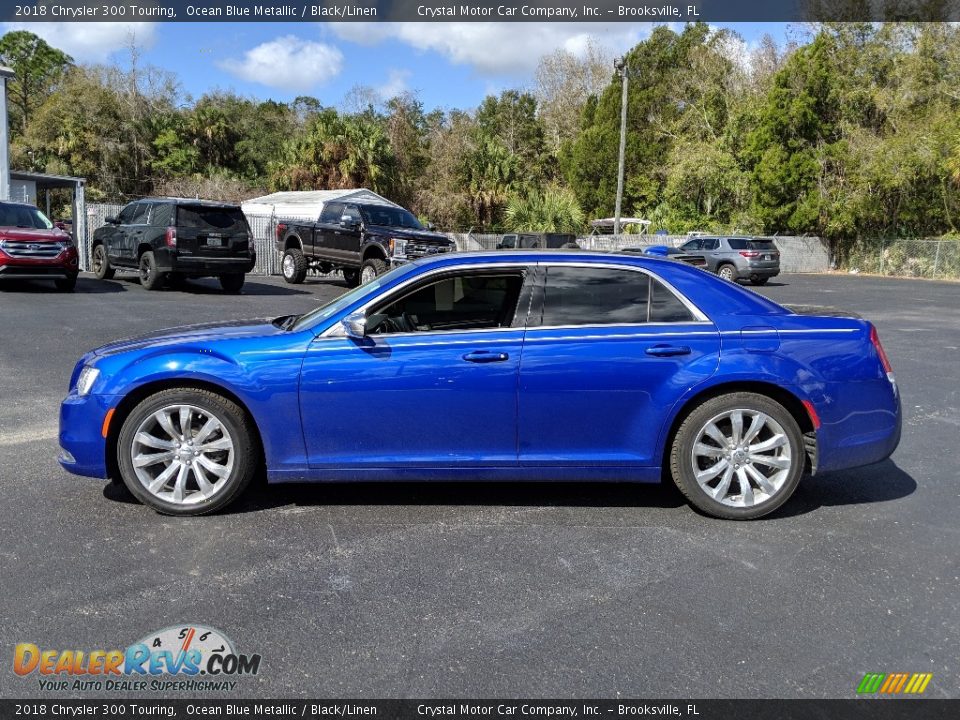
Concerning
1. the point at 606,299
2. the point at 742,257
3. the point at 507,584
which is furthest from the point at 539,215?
the point at 507,584

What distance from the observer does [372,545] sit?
4320mm

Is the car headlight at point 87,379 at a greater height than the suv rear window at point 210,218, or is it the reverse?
the suv rear window at point 210,218

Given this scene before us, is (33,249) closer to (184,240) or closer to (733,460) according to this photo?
(184,240)

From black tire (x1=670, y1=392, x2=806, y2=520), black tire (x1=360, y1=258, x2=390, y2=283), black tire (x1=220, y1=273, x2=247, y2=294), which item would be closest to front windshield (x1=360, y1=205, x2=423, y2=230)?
black tire (x1=360, y1=258, x2=390, y2=283)

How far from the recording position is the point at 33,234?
1603cm

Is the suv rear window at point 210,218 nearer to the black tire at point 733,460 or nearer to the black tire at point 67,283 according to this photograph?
the black tire at point 67,283

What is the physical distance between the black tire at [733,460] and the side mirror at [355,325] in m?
1.92

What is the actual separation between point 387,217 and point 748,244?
46.3ft

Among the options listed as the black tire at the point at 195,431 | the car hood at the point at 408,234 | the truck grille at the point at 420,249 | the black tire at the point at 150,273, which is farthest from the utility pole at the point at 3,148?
the black tire at the point at 195,431

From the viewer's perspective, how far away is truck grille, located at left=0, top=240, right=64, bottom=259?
15.7 meters

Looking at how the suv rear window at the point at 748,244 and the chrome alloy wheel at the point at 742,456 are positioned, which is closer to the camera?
the chrome alloy wheel at the point at 742,456

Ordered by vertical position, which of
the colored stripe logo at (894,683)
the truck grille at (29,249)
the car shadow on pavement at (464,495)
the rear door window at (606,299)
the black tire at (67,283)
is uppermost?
the truck grille at (29,249)

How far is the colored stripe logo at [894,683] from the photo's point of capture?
305cm
